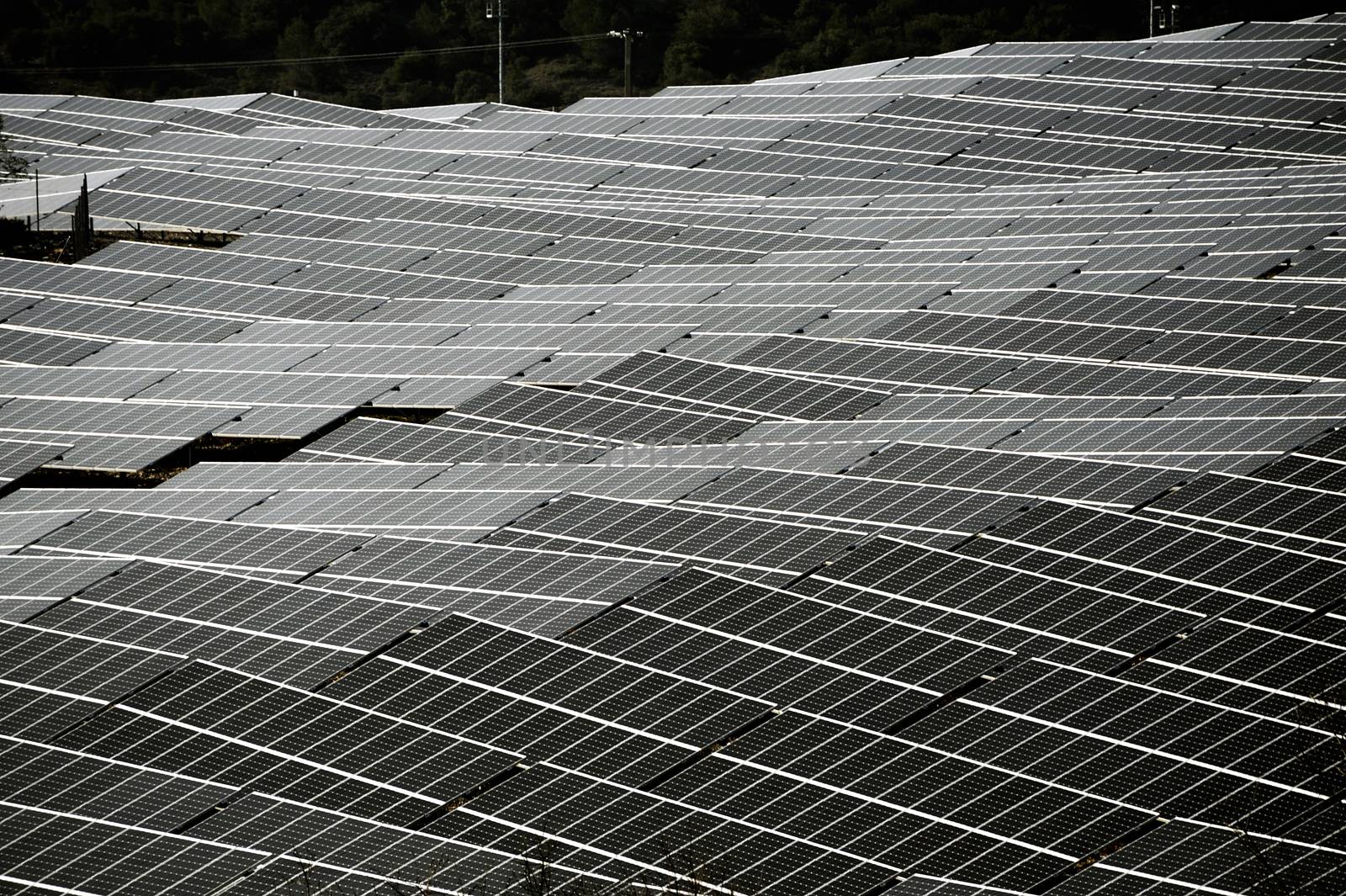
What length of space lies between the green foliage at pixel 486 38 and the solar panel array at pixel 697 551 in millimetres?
49102

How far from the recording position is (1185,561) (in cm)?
2844

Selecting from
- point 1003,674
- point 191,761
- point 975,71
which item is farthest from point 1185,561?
point 975,71

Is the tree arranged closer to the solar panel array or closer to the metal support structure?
the solar panel array

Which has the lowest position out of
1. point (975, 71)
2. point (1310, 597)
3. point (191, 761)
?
point (191, 761)

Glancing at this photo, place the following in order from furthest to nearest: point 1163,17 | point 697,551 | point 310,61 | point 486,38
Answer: point 486,38
point 310,61
point 1163,17
point 697,551

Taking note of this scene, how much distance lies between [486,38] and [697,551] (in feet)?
275

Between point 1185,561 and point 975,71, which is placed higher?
point 975,71

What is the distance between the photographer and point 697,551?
30.7m

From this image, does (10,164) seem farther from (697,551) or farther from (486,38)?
(486,38)

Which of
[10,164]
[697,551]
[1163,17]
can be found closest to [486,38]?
[1163,17]

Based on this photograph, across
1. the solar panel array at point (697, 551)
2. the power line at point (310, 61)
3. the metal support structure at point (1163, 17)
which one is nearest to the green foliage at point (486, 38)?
the power line at point (310, 61)

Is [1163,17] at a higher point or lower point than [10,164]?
higher

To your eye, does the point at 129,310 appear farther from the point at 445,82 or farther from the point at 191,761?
the point at 445,82

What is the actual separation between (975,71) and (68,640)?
146 ft
